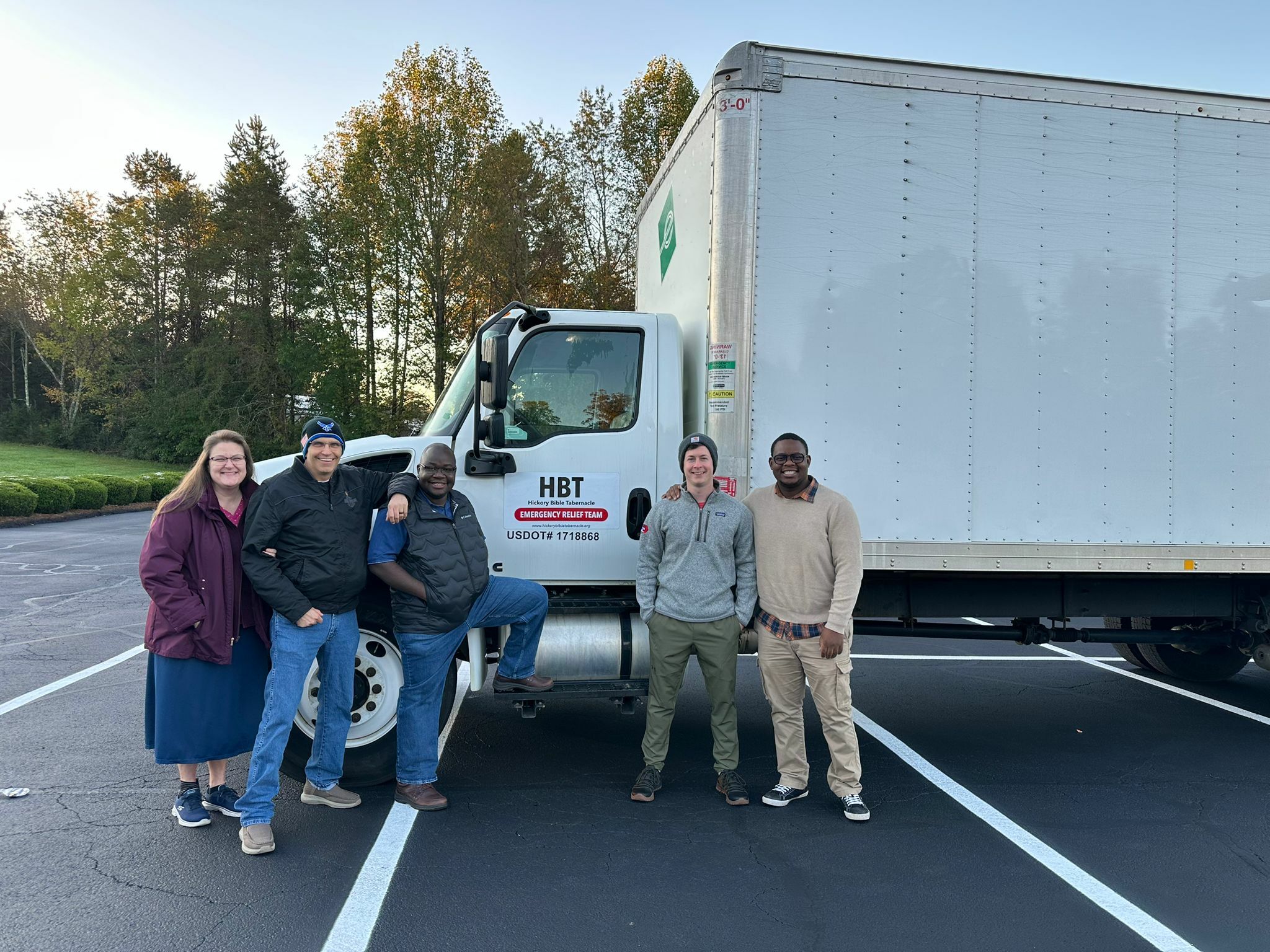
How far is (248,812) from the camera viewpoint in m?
3.73

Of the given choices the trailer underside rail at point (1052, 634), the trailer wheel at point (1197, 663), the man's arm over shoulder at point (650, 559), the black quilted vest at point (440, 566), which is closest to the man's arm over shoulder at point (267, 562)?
the black quilted vest at point (440, 566)

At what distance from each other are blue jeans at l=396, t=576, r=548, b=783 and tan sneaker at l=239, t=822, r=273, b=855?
0.70 metres

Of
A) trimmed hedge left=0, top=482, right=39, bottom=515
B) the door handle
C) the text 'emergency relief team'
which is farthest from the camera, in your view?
trimmed hedge left=0, top=482, right=39, bottom=515

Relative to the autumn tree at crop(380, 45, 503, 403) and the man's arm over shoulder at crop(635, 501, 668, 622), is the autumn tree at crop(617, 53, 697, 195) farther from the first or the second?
the man's arm over shoulder at crop(635, 501, 668, 622)

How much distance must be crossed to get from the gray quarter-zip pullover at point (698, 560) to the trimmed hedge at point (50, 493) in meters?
21.1

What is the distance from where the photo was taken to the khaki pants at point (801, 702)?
414 centimetres

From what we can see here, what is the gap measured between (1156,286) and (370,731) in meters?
4.85

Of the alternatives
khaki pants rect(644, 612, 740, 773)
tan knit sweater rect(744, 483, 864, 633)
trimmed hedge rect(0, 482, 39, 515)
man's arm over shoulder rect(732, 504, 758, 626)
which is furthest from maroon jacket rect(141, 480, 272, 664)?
trimmed hedge rect(0, 482, 39, 515)

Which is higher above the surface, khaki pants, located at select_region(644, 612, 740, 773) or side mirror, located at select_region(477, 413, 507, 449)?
side mirror, located at select_region(477, 413, 507, 449)

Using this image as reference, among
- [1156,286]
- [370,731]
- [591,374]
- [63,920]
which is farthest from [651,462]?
[63,920]

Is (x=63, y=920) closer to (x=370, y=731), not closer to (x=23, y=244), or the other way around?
(x=370, y=731)

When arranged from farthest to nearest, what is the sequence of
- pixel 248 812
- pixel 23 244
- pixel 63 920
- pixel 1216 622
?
pixel 23 244 < pixel 1216 622 < pixel 248 812 < pixel 63 920

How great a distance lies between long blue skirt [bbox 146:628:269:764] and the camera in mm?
3795

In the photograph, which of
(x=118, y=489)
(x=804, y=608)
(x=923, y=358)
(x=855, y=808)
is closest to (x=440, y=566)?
(x=804, y=608)
